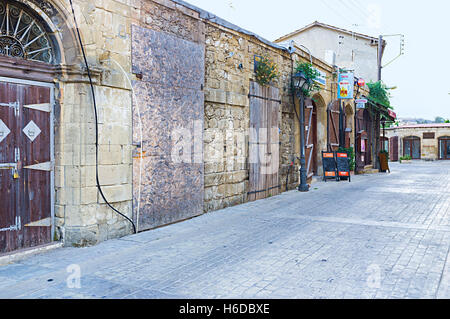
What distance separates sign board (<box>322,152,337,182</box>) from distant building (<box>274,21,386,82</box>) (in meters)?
10.2

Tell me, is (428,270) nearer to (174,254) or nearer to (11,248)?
(174,254)

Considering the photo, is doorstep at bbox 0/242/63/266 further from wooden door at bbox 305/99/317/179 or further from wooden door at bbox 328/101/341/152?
wooden door at bbox 328/101/341/152

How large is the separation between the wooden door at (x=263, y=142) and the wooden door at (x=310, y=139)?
247 cm

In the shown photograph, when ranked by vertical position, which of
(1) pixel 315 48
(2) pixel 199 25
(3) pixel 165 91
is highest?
(1) pixel 315 48

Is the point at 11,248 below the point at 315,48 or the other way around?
below

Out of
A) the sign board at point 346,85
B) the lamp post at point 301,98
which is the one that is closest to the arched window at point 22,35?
the lamp post at point 301,98

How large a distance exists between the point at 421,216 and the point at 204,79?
15.7 feet

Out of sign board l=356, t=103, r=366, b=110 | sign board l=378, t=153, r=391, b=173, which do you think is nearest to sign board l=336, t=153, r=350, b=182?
sign board l=356, t=103, r=366, b=110

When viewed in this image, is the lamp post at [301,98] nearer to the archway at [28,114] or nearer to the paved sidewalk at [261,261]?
the paved sidewalk at [261,261]

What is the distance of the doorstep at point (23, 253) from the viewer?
4488mm

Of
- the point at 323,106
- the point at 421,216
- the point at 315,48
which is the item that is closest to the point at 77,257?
the point at 421,216

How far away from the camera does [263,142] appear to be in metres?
9.68

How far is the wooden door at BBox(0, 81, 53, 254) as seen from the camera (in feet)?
15.1
